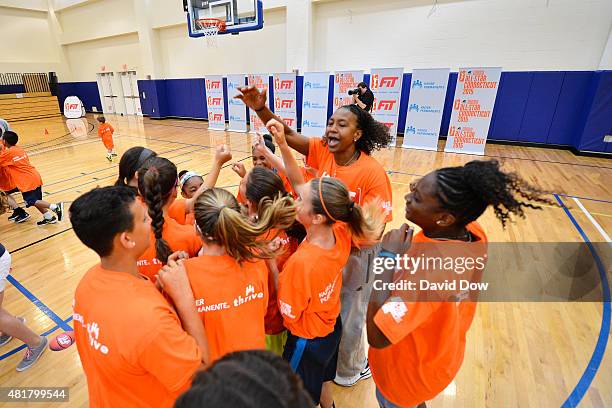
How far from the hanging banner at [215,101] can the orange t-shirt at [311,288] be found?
11827 millimetres

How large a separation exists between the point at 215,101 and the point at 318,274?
40.1 ft

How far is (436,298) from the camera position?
107cm

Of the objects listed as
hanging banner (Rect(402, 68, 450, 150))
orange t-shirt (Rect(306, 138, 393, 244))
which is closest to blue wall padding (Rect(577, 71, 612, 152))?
hanging banner (Rect(402, 68, 450, 150))

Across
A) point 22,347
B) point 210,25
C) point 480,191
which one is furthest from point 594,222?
point 210,25

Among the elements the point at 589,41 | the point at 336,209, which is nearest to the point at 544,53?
the point at 589,41

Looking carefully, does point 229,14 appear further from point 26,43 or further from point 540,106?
point 26,43

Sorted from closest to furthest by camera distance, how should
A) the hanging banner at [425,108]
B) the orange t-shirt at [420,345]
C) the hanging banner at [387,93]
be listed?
the orange t-shirt at [420,345] → the hanging banner at [425,108] → the hanging banner at [387,93]

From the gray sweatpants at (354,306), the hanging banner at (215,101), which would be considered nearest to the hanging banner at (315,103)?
the hanging banner at (215,101)

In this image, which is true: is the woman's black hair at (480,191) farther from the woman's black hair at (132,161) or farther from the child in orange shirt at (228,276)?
the woman's black hair at (132,161)

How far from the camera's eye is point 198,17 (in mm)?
10406

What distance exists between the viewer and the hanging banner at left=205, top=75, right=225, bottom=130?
11938 millimetres

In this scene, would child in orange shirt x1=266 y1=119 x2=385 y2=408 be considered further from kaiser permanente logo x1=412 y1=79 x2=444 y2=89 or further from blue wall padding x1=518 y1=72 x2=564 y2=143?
blue wall padding x1=518 y1=72 x2=564 y2=143

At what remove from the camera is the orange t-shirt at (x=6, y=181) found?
4.27 m

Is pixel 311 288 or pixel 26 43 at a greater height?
pixel 26 43
